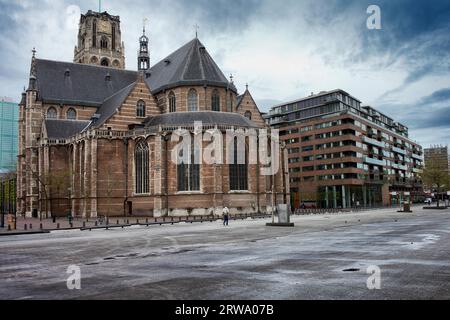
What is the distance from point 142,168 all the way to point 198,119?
9442 millimetres

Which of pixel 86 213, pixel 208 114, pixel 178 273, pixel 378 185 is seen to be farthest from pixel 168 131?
pixel 378 185

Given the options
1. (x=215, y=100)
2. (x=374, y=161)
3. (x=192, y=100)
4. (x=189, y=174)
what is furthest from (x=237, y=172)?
(x=374, y=161)

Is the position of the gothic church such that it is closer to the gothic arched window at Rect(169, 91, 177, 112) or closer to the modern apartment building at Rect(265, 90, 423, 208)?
the gothic arched window at Rect(169, 91, 177, 112)

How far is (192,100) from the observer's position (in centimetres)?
5919

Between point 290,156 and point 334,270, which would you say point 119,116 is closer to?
point 334,270

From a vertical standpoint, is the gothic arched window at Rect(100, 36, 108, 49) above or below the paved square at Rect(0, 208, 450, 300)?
above

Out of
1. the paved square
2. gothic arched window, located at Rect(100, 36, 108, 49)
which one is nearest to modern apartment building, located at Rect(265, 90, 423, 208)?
gothic arched window, located at Rect(100, 36, 108, 49)

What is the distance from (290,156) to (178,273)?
9384cm

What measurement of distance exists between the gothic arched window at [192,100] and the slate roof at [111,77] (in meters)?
1.31

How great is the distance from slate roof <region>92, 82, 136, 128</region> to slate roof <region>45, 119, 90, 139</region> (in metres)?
3.47

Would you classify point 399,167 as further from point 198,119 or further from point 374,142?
point 198,119

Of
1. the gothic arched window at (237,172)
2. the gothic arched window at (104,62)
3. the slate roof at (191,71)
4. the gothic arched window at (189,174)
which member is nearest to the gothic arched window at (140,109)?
the slate roof at (191,71)

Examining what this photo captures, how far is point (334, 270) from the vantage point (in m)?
11.6

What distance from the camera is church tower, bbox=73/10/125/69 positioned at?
279 ft
